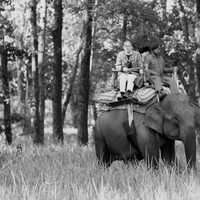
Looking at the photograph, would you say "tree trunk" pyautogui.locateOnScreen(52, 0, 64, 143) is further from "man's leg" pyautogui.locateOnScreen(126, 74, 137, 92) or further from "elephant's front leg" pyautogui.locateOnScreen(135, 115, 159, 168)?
"elephant's front leg" pyautogui.locateOnScreen(135, 115, 159, 168)

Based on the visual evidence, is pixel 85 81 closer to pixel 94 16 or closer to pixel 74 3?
pixel 94 16

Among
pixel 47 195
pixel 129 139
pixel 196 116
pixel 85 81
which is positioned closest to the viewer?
pixel 47 195

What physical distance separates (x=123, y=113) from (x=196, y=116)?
1.26 meters

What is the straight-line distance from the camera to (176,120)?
784 cm

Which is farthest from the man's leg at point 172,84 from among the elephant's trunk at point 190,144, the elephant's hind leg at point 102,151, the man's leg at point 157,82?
the elephant's hind leg at point 102,151

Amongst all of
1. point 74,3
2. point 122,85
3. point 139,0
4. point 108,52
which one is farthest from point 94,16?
point 122,85

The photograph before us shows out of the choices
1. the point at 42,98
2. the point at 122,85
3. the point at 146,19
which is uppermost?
the point at 146,19

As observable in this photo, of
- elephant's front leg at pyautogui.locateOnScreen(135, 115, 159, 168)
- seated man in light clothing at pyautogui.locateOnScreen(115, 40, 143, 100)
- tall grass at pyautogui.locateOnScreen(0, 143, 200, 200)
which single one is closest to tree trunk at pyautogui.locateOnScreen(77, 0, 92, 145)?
seated man in light clothing at pyautogui.locateOnScreen(115, 40, 143, 100)

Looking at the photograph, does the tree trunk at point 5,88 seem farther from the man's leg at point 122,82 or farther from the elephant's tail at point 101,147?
the man's leg at point 122,82

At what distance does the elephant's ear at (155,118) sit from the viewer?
313 inches

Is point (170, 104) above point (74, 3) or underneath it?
underneath

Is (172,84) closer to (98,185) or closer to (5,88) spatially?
(98,185)

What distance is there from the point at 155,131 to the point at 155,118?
0.22 meters

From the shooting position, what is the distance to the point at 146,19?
18.0 m
